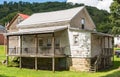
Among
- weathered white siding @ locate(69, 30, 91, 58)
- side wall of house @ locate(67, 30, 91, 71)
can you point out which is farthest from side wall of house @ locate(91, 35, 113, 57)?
side wall of house @ locate(67, 30, 91, 71)

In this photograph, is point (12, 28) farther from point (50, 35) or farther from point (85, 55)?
point (85, 55)

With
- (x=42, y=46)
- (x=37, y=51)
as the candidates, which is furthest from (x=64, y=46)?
(x=37, y=51)

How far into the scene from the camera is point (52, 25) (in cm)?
4147

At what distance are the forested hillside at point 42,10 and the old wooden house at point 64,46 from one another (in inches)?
2262

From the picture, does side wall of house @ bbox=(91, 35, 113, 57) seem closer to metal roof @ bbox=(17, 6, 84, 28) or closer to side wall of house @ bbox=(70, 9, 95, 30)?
side wall of house @ bbox=(70, 9, 95, 30)

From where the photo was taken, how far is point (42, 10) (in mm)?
137500

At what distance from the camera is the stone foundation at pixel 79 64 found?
35.6m

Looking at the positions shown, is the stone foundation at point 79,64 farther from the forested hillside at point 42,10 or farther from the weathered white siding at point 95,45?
the forested hillside at point 42,10

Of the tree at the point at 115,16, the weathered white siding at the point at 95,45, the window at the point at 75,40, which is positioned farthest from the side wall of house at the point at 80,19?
the tree at the point at 115,16

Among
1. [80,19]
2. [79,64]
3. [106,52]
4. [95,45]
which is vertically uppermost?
[80,19]

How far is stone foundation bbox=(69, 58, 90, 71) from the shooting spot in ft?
117

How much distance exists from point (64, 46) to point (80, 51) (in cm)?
274

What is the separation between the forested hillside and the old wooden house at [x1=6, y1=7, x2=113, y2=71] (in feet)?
188

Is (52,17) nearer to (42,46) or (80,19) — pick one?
(80,19)
